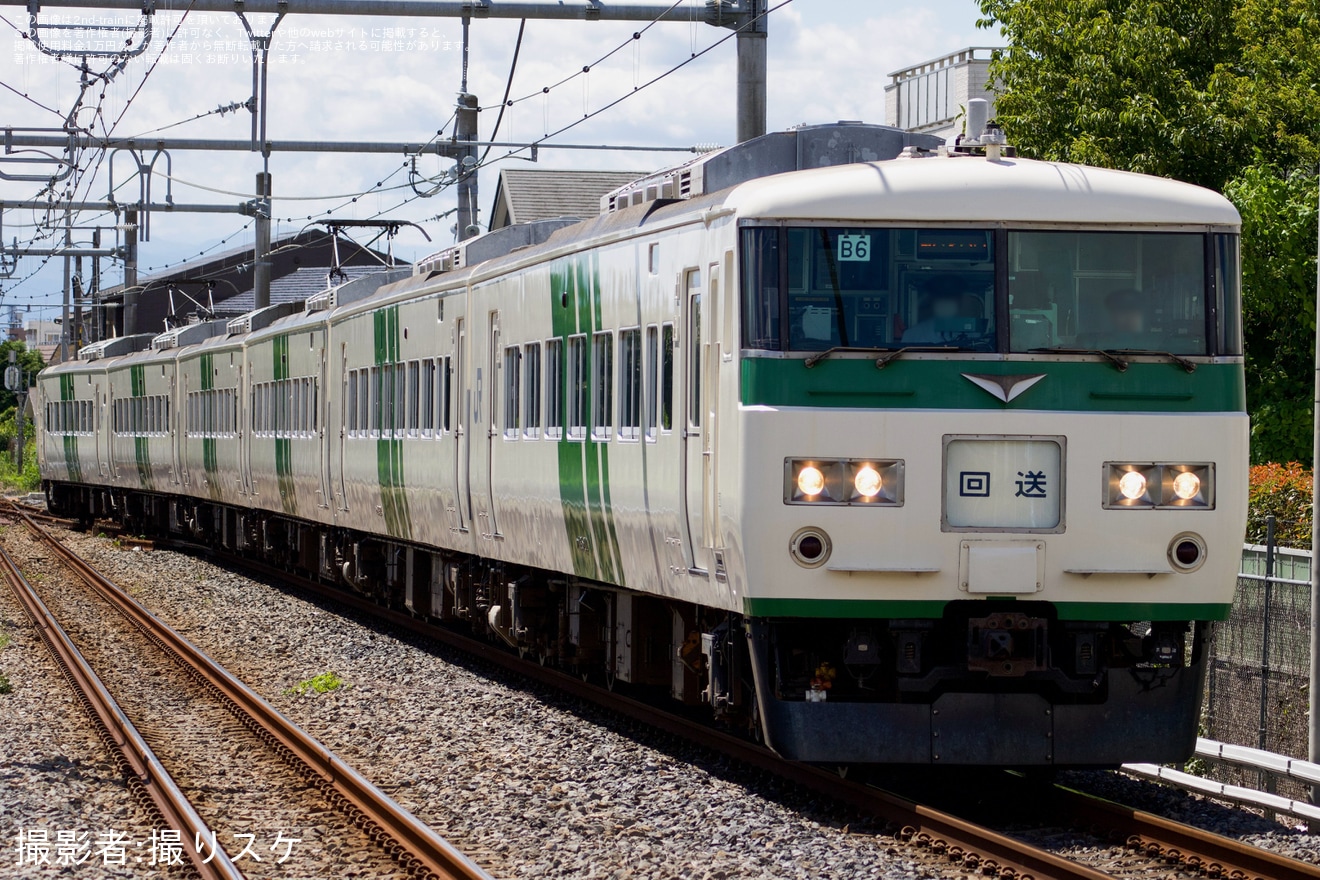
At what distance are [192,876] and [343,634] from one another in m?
9.79

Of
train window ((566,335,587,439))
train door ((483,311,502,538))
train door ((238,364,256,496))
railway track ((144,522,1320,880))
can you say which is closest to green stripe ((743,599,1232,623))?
railway track ((144,522,1320,880))

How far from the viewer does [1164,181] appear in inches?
366

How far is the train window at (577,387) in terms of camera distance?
1184cm

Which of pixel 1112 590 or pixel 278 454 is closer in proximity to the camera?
pixel 1112 590

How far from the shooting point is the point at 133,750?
442 inches

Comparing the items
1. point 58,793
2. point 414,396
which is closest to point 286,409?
point 414,396

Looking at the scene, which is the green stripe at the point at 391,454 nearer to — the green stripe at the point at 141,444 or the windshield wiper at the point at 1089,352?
the windshield wiper at the point at 1089,352

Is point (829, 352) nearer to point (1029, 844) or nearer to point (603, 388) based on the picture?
point (1029, 844)

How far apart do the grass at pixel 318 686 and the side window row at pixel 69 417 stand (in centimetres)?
2513

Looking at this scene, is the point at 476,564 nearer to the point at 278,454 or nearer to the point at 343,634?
the point at 343,634

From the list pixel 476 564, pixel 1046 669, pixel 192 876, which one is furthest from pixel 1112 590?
pixel 476 564

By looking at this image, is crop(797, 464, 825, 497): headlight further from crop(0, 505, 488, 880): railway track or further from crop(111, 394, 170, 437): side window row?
crop(111, 394, 170, 437): side window row

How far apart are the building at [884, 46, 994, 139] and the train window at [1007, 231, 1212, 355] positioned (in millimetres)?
29205

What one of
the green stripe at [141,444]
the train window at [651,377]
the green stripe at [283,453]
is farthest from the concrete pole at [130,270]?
the train window at [651,377]
